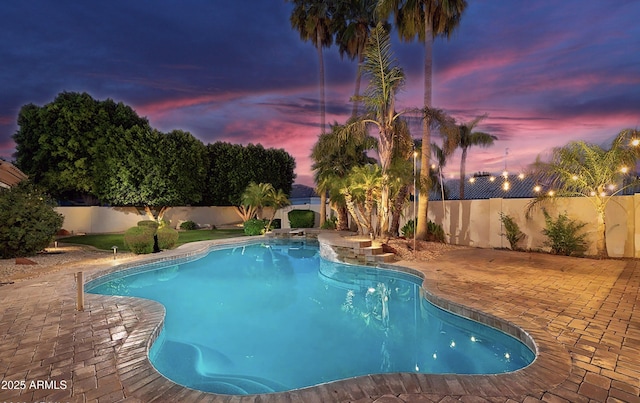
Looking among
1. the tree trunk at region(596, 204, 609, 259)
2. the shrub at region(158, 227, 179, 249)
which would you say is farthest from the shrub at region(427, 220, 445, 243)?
the shrub at region(158, 227, 179, 249)

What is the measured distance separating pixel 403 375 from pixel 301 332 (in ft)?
9.15

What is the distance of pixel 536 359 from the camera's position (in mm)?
3635

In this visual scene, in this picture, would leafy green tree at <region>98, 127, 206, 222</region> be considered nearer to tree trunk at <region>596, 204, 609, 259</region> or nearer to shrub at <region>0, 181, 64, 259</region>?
shrub at <region>0, 181, 64, 259</region>

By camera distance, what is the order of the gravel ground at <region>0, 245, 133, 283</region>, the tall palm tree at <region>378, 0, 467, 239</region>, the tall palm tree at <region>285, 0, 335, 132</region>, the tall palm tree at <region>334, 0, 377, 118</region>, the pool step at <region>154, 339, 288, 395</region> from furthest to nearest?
the tall palm tree at <region>285, 0, 335, 132</region> → the tall palm tree at <region>334, 0, 377, 118</region> → the tall palm tree at <region>378, 0, 467, 239</region> → the gravel ground at <region>0, 245, 133, 283</region> → the pool step at <region>154, 339, 288, 395</region>

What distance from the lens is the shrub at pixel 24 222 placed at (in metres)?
10.0

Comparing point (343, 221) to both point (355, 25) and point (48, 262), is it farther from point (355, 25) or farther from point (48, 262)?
point (48, 262)

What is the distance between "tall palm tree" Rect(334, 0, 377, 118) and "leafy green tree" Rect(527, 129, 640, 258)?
10.4m

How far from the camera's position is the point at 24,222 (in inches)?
407

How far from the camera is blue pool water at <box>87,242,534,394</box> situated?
4.31 m

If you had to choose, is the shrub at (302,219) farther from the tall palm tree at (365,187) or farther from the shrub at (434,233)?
the shrub at (434,233)

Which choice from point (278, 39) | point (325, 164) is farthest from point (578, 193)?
point (278, 39)

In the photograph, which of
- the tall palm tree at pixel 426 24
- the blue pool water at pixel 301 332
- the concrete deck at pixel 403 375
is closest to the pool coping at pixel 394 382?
the concrete deck at pixel 403 375

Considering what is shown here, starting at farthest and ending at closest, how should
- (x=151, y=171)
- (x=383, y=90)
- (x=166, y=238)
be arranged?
(x=151, y=171)
(x=166, y=238)
(x=383, y=90)

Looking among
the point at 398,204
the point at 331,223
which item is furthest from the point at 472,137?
the point at 398,204
